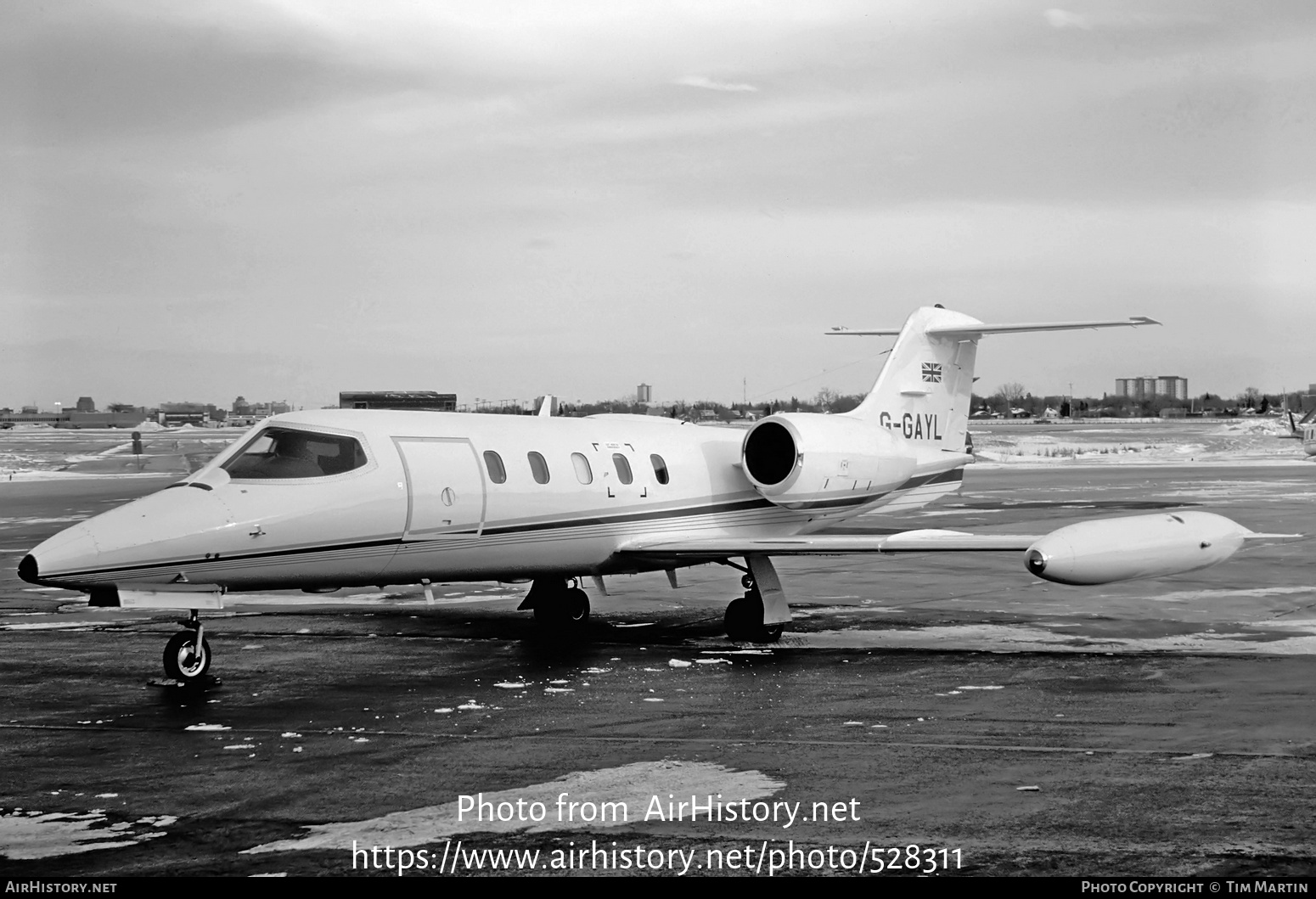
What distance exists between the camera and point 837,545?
13.1m

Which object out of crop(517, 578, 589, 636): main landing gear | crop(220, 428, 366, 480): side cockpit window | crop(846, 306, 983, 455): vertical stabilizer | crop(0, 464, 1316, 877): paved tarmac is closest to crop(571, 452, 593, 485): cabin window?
crop(517, 578, 589, 636): main landing gear

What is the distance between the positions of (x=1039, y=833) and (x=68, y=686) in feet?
26.1

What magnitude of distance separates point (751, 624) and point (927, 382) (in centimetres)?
A: 511

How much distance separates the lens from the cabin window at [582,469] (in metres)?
13.9

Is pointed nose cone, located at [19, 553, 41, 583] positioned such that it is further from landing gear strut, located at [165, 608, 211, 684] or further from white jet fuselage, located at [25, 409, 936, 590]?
landing gear strut, located at [165, 608, 211, 684]

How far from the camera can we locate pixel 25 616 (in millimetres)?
15734

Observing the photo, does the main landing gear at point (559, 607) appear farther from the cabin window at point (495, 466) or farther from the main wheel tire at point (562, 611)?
the cabin window at point (495, 466)

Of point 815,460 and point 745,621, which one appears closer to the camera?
point 745,621

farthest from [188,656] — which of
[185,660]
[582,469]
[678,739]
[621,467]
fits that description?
[621,467]

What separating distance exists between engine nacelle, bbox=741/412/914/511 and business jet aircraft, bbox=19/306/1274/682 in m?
0.02

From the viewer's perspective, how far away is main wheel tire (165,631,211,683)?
36.4ft

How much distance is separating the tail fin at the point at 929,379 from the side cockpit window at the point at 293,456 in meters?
6.99

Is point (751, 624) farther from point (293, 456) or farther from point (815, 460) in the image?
point (293, 456)
